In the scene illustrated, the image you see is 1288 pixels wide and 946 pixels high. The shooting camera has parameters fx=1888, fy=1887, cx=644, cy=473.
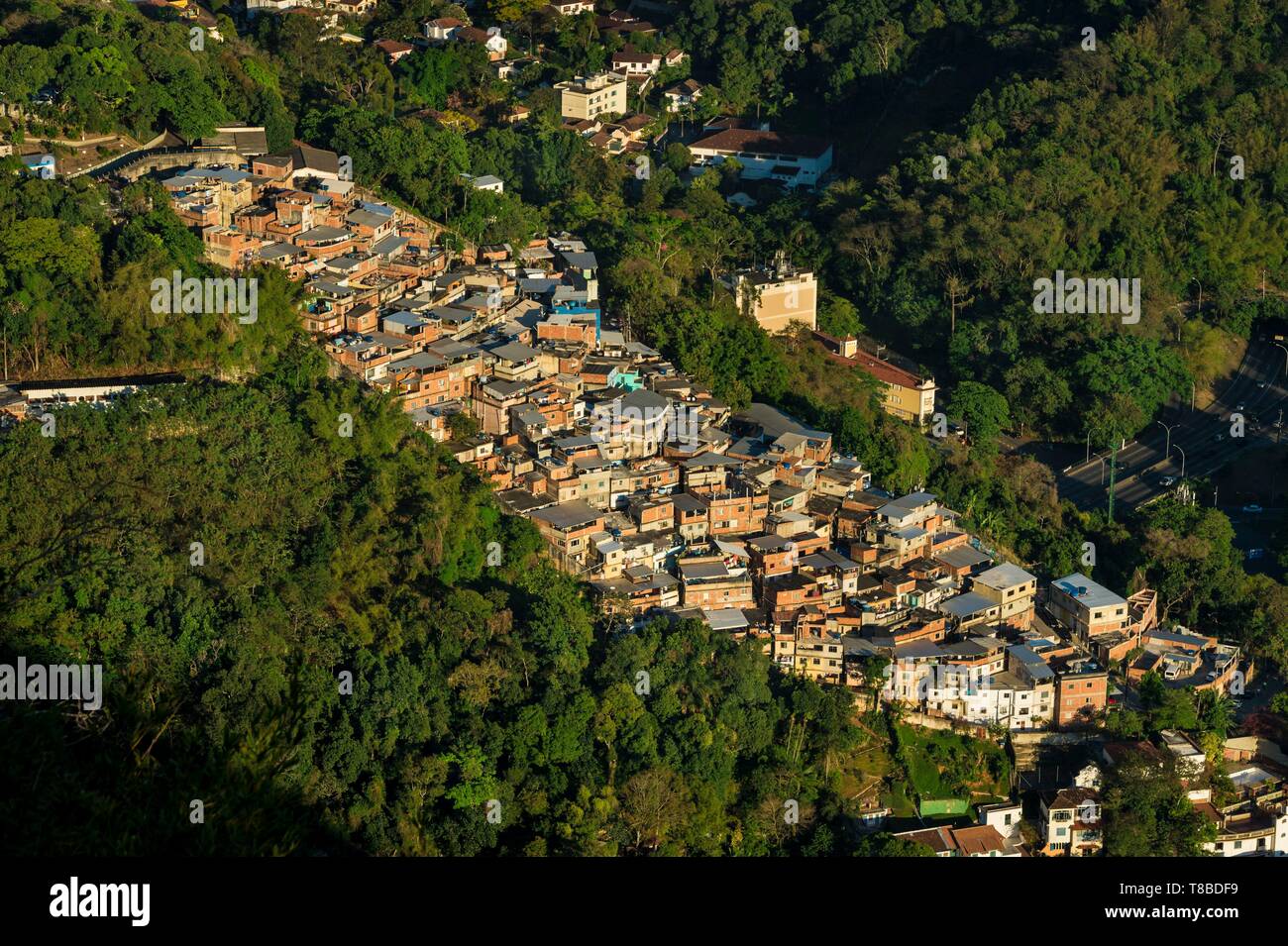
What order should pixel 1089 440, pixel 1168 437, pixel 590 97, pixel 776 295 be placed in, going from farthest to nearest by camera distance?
pixel 590 97 → pixel 776 295 → pixel 1168 437 → pixel 1089 440

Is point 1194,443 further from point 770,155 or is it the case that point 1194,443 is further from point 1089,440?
point 770,155

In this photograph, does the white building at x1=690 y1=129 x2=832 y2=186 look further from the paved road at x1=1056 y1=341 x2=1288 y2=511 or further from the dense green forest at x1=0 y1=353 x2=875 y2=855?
the dense green forest at x1=0 y1=353 x2=875 y2=855

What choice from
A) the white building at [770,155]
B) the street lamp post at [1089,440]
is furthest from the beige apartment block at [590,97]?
the street lamp post at [1089,440]

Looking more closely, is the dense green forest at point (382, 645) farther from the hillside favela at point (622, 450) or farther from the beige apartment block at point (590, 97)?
the beige apartment block at point (590, 97)

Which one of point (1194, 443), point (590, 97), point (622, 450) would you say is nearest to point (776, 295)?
point (622, 450)

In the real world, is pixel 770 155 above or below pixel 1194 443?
above

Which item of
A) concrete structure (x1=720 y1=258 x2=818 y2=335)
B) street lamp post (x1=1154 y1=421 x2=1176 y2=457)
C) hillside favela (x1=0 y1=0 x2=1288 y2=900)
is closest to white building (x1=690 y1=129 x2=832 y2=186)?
hillside favela (x1=0 y1=0 x2=1288 y2=900)
